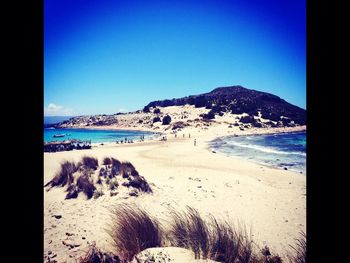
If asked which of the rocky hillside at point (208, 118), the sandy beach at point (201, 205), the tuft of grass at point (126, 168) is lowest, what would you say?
the sandy beach at point (201, 205)

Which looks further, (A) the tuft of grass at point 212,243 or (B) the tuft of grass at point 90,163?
(B) the tuft of grass at point 90,163

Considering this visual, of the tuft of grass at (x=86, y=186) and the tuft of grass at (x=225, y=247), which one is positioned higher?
the tuft of grass at (x=86, y=186)

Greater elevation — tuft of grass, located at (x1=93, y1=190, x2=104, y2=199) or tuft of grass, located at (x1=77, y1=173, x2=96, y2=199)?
tuft of grass, located at (x1=77, y1=173, x2=96, y2=199)

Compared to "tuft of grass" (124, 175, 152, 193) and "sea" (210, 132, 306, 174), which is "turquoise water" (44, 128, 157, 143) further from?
"tuft of grass" (124, 175, 152, 193)

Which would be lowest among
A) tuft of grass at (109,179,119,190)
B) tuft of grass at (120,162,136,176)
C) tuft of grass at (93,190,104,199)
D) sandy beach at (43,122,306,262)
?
sandy beach at (43,122,306,262)

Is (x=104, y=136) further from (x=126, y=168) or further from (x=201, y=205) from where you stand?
(x=201, y=205)

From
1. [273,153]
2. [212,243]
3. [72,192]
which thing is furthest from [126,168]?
[273,153]

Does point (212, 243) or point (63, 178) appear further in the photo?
point (63, 178)

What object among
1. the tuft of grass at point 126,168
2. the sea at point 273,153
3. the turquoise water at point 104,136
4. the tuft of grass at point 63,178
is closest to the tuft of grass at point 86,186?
the tuft of grass at point 63,178

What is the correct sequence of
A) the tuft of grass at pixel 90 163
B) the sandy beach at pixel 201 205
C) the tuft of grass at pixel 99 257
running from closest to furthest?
1. the tuft of grass at pixel 99 257
2. the sandy beach at pixel 201 205
3. the tuft of grass at pixel 90 163

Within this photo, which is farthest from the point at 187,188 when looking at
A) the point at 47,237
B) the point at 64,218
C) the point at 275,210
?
the point at 47,237

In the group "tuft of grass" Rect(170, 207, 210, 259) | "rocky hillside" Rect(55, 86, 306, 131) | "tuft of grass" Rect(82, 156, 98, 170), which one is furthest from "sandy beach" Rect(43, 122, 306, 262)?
"rocky hillside" Rect(55, 86, 306, 131)

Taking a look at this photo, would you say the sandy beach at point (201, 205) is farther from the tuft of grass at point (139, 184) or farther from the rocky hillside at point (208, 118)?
the rocky hillside at point (208, 118)
